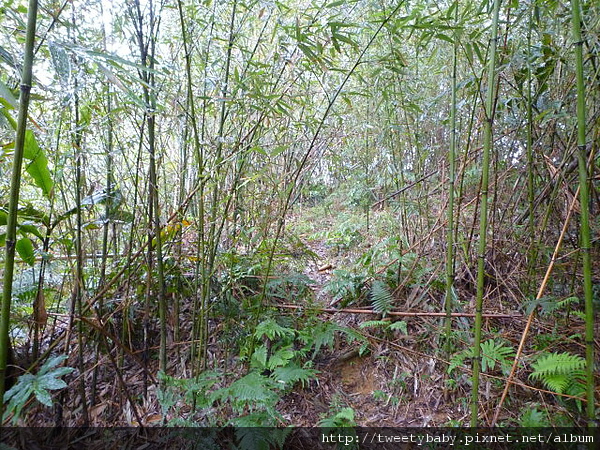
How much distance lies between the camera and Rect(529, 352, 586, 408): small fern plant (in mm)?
1207

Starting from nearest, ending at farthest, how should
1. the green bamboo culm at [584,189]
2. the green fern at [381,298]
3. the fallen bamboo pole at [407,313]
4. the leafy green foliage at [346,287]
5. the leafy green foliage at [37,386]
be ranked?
the leafy green foliage at [37,386]
the green bamboo culm at [584,189]
the fallen bamboo pole at [407,313]
the green fern at [381,298]
the leafy green foliage at [346,287]

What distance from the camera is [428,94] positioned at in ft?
9.08

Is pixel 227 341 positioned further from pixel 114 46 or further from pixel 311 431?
pixel 114 46

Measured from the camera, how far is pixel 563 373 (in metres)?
1.27

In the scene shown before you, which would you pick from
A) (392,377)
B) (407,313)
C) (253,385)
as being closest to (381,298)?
(407,313)

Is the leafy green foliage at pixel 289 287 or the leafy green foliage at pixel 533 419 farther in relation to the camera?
the leafy green foliage at pixel 289 287

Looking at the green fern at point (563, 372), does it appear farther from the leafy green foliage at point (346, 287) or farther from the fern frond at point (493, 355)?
the leafy green foliage at point (346, 287)

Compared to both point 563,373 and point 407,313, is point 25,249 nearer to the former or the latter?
point 407,313

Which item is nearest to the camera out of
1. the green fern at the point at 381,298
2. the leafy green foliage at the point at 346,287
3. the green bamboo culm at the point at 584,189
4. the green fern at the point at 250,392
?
the green bamboo culm at the point at 584,189

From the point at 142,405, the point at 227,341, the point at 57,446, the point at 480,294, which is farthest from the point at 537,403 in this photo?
the point at 57,446

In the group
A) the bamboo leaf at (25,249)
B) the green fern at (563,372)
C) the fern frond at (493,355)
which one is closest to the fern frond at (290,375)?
the fern frond at (493,355)

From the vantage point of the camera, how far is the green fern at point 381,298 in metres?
1.88

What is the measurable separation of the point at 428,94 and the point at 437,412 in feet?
7.61

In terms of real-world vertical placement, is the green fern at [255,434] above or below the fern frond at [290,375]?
below
